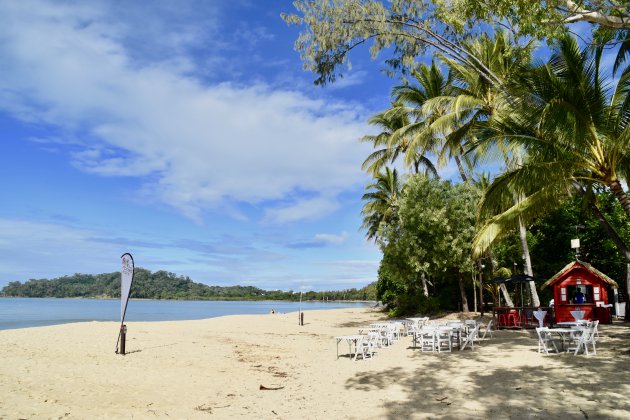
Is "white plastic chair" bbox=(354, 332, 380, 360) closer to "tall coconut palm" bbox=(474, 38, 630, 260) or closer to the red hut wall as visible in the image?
"tall coconut palm" bbox=(474, 38, 630, 260)

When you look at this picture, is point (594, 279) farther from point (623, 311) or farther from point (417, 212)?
point (417, 212)

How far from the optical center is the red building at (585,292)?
607 inches

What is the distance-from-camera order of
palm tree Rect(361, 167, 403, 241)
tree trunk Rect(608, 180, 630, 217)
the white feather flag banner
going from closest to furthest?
tree trunk Rect(608, 180, 630, 217), the white feather flag banner, palm tree Rect(361, 167, 403, 241)

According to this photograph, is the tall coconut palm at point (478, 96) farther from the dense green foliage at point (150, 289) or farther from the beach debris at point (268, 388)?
the dense green foliage at point (150, 289)

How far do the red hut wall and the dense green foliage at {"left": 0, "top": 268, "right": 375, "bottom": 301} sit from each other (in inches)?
4917

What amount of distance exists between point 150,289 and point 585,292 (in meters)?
144

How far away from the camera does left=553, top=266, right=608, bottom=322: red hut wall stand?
50.6 ft

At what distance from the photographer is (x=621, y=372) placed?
736 centimetres

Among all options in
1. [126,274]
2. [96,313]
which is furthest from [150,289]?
[126,274]

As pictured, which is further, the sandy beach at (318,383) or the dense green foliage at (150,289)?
the dense green foliage at (150,289)

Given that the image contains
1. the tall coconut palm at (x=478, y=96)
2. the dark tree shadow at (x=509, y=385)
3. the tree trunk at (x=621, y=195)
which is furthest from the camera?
the tall coconut palm at (x=478, y=96)

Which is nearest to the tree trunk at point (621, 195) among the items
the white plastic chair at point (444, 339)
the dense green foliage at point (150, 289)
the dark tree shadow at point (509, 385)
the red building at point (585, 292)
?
the dark tree shadow at point (509, 385)

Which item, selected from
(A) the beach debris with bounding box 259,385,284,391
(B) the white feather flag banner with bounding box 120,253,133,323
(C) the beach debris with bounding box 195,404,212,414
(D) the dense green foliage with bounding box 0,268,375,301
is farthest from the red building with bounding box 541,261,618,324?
(D) the dense green foliage with bounding box 0,268,375,301

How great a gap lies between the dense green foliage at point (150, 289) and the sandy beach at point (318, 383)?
5115 inches
